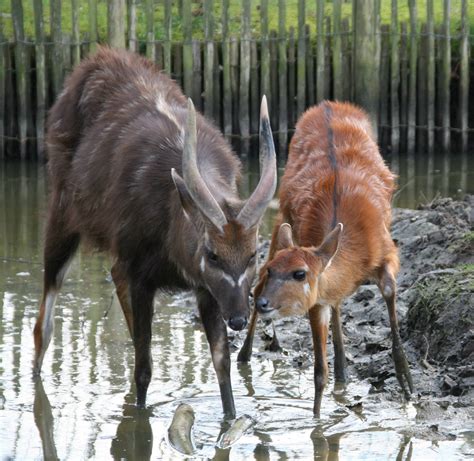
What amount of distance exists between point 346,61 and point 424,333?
7.51m

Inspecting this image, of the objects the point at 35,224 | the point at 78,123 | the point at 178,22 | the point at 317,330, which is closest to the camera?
the point at 317,330

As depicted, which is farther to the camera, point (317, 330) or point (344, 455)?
point (317, 330)

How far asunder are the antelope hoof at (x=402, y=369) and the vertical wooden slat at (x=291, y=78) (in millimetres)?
7929

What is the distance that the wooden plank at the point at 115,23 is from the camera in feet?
48.7

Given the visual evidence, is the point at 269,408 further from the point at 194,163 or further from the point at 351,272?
the point at 194,163

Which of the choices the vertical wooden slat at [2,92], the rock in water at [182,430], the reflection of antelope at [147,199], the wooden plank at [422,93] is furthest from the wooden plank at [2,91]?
the rock in water at [182,430]

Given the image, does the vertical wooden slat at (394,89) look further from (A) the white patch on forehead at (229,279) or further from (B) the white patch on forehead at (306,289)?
(A) the white patch on forehead at (229,279)

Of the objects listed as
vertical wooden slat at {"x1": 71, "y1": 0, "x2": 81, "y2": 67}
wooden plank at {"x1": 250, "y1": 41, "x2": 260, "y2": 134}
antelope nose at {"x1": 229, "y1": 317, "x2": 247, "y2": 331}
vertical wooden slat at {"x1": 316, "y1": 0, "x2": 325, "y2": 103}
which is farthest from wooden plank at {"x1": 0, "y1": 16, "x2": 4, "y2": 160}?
antelope nose at {"x1": 229, "y1": 317, "x2": 247, "y2": 331}

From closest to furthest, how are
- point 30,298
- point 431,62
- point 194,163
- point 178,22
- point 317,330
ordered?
point 194,163, point 317,330, point 30,298, point 431,62, point 178,22

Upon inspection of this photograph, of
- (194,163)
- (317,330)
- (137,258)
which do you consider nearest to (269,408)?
(317,330)

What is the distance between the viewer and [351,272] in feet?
24.9

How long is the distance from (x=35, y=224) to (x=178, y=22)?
17.1ft

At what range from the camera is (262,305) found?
22.9 ft

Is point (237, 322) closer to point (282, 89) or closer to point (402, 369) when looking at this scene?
point (402, 369)
